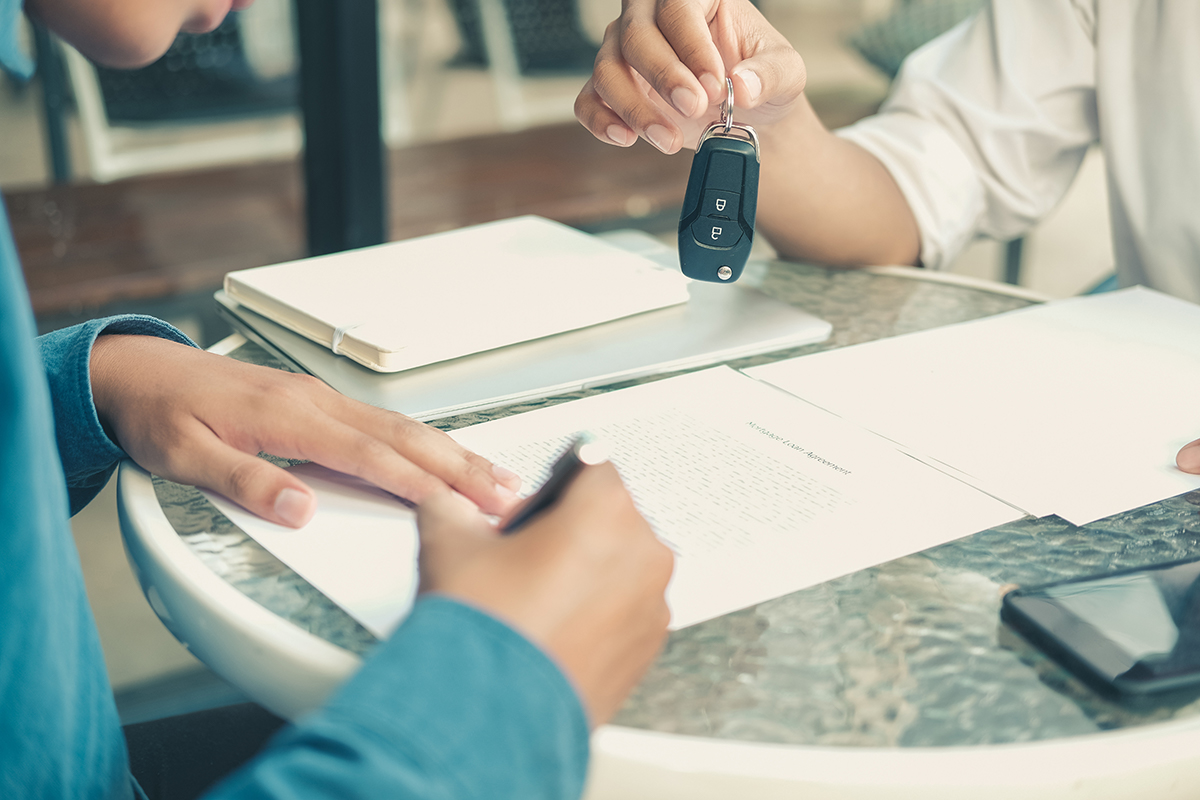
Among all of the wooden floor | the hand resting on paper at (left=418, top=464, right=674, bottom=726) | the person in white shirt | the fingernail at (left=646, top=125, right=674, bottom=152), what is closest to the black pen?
the hand resting on paper at (left=418, top=464, right=674, bottom=726)

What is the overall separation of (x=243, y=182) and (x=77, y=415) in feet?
4.36

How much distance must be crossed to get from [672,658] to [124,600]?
1.32 meters

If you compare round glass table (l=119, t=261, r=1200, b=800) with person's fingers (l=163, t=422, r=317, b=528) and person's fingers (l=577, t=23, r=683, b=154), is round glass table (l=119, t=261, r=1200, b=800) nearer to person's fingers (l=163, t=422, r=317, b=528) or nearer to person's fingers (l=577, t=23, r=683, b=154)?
person's fingers (l=163, t=422, r=317, b=528)

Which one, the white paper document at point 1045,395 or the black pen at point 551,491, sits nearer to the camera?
the black pen at point 551,491

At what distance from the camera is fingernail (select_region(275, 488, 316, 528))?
447 mm

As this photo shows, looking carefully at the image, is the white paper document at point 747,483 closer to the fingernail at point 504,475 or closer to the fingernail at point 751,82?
the fingernail at point 504,475

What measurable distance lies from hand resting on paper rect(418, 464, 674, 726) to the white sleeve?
2.20ft

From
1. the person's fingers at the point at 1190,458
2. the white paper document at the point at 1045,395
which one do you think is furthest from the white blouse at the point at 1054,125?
the person's fingers at the point at 1190,458

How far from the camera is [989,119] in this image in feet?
3.10

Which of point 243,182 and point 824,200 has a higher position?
point 824,200

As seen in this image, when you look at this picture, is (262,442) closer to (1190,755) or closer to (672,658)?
(672,658)

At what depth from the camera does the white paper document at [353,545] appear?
0.40 metres

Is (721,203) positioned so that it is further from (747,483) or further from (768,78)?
(747,483)

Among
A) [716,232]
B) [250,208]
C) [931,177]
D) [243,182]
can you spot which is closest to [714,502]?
[716,232]
